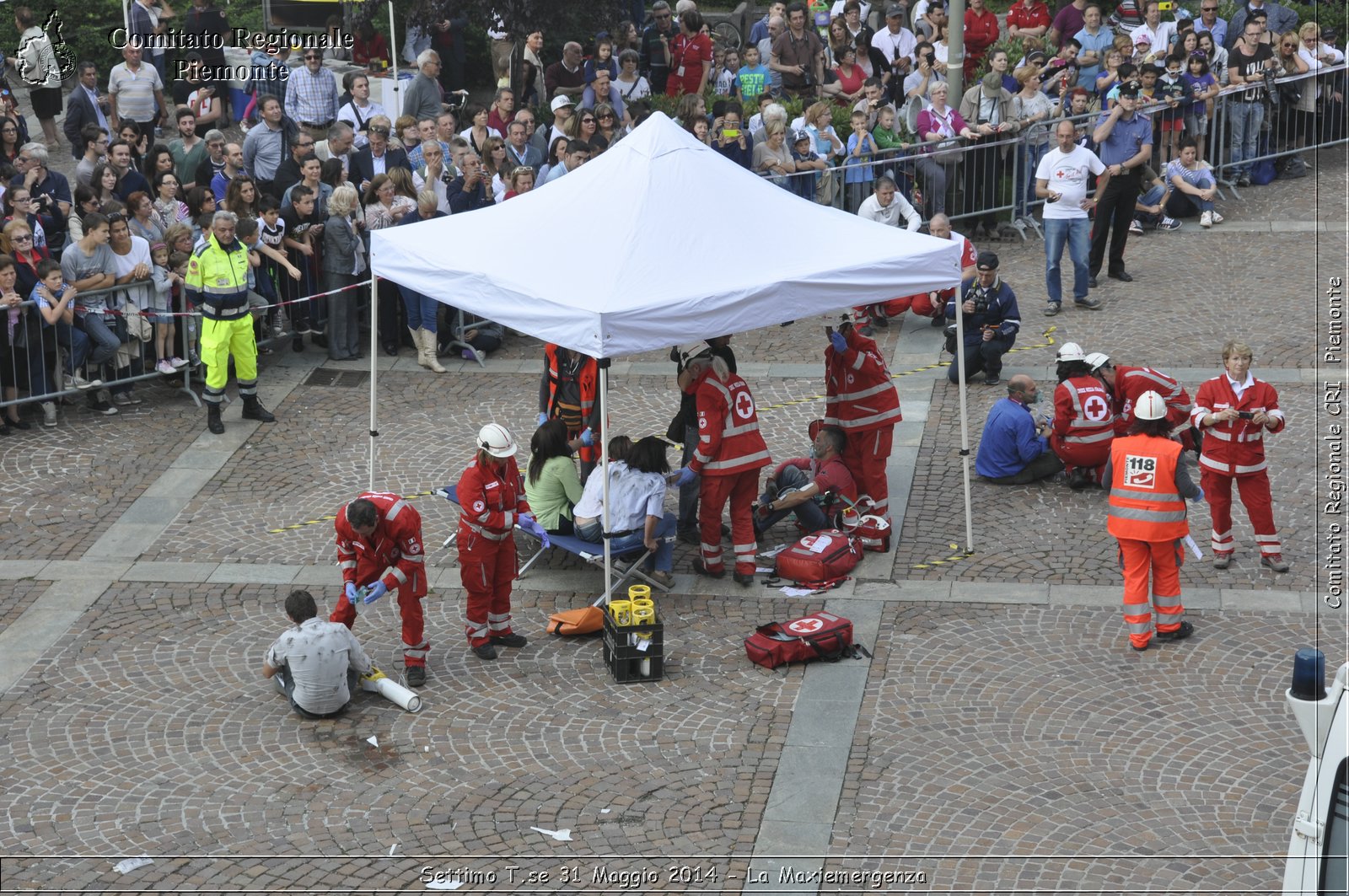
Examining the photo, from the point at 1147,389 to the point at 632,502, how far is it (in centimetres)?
420

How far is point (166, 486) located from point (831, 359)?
5.36 meters

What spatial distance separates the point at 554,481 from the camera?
11.3 metres

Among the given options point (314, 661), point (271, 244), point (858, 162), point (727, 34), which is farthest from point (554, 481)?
point (727, 34)

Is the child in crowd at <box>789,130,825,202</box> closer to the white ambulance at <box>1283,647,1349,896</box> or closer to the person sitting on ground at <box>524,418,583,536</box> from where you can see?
the person sitting on ground at <box>524,418,583,536</box>

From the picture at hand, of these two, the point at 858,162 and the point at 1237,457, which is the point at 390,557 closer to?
the point at 1237,457

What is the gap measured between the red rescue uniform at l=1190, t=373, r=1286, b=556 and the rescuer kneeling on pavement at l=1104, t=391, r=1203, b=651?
958mm

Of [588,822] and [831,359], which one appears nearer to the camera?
[588,822]

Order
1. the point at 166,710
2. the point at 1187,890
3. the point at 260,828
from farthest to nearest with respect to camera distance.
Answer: the point at 166,710 → the point at 260,828 → the point at 1187,890

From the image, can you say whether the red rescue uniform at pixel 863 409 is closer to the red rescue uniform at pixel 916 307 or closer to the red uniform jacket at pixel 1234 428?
the red uniform jacket at pixel 1234 428

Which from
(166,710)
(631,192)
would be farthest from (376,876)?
(631,192)

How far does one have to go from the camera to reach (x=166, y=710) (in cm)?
969

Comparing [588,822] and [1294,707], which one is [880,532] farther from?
[1294,707]

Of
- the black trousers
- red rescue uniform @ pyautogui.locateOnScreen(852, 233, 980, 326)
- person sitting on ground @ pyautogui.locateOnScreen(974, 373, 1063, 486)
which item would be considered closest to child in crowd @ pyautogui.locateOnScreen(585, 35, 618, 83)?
red rescue uniform @ pyautogui.locateOnScreen(852, 233, 980, 326)

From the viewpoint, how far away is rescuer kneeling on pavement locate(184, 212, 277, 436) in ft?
45.9
